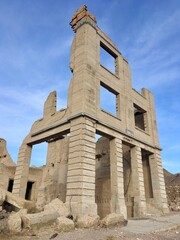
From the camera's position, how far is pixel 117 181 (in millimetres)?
10977

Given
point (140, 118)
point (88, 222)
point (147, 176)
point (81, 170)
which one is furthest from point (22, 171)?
point (140, 118)

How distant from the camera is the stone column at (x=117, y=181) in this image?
1038 centimetres

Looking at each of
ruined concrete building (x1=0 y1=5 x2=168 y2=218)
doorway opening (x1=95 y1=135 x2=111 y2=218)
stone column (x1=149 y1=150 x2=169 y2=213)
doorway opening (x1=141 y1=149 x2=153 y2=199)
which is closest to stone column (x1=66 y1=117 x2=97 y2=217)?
ruined concrete building (x1=0 y1=5 x2=168 y2=218)

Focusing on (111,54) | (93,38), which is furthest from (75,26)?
(111,54)

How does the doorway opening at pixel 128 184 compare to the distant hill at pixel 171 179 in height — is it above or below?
below

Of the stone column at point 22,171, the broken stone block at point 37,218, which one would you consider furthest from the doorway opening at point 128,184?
the broken stone block at point 37,218

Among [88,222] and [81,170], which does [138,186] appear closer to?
[81,170]

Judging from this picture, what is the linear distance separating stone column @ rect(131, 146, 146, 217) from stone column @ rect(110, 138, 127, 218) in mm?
1833

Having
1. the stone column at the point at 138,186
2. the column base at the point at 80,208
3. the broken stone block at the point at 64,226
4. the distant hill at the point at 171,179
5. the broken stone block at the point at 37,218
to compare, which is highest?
the distant hill at the point at 171,179

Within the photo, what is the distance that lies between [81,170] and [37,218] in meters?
3.16

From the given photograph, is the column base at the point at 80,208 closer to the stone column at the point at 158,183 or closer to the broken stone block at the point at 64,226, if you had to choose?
the broken stone block at the point at 64,226

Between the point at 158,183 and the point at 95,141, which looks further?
the point at 158,183

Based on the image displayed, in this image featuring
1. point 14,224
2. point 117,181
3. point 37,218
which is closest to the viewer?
point 14,224

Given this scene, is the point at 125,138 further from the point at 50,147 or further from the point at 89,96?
the point at 50,147
